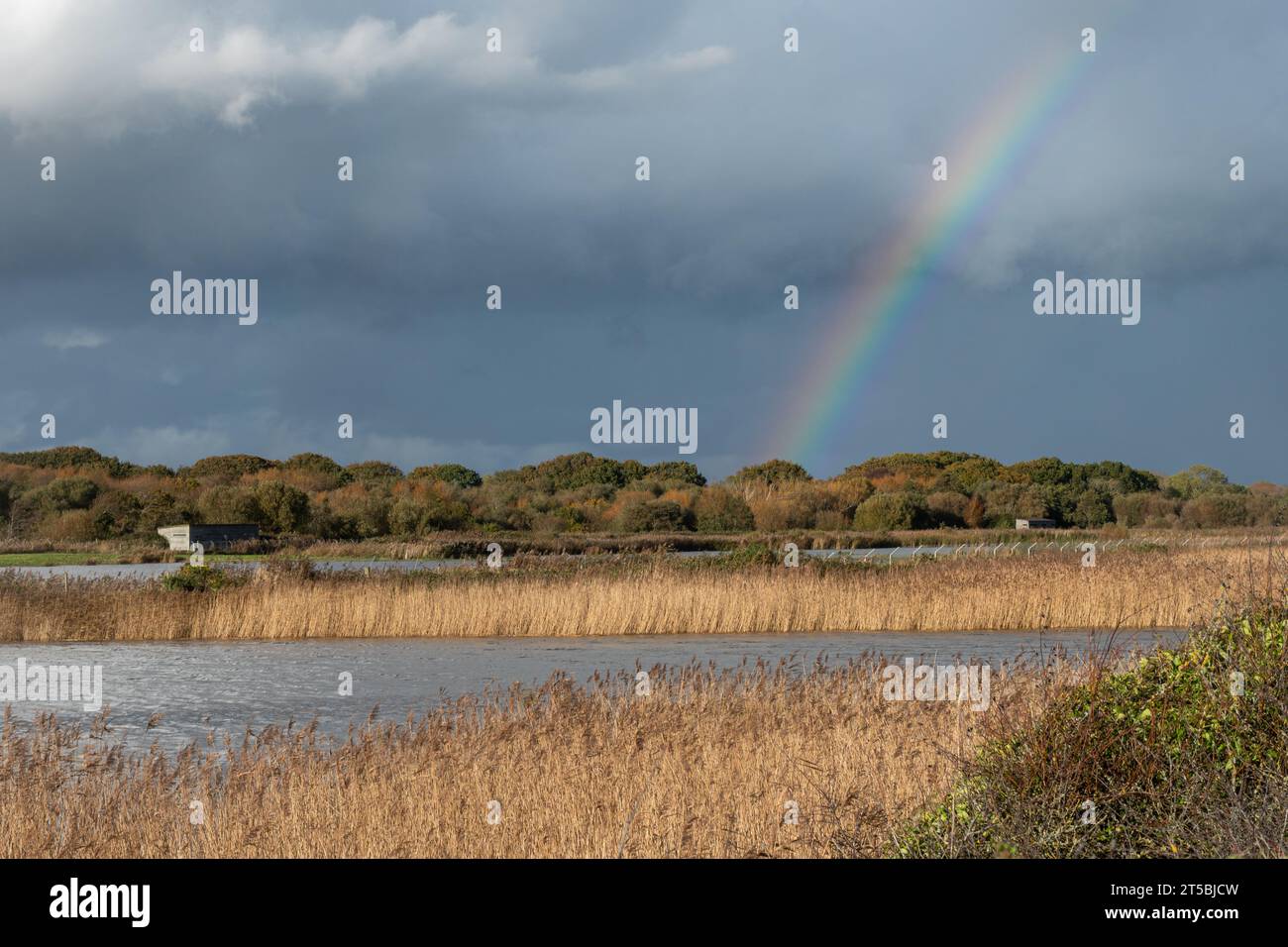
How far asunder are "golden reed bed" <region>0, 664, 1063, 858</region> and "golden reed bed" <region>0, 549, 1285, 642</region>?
494 inches

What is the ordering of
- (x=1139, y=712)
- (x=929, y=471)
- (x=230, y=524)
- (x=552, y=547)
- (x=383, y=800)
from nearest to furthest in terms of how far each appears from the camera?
1. (x=1139, y=712)
2. (x=383, y=800)
3. (x=552, y=547)
4. (x=230, y=524)
5. (x=929, y=471)

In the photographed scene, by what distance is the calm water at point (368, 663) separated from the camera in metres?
15.2

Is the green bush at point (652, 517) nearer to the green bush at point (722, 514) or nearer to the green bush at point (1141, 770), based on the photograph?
the green bush at point (722, 514)

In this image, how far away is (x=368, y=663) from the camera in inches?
822

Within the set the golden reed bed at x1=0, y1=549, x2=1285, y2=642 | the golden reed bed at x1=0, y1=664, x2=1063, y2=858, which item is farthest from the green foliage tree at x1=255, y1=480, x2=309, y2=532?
the golden reed bed at x1=0, y1=664, x2=1063, y2=858

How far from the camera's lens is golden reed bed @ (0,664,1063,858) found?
8.20 metres

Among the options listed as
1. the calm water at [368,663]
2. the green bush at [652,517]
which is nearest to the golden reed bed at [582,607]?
the calm water at [368,663]

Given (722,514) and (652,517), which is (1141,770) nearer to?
(652,517)

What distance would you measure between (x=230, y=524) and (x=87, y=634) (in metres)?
42.8

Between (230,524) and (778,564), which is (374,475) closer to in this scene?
(230,524)

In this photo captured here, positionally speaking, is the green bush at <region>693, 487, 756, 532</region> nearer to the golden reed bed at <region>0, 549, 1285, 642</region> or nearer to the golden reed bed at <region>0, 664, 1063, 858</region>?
the golden reed bed at <region>0, 549, 1285, 642</region>

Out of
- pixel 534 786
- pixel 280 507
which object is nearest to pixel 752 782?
pixel 534 786

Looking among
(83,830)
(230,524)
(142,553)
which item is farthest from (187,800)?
(230,524)
